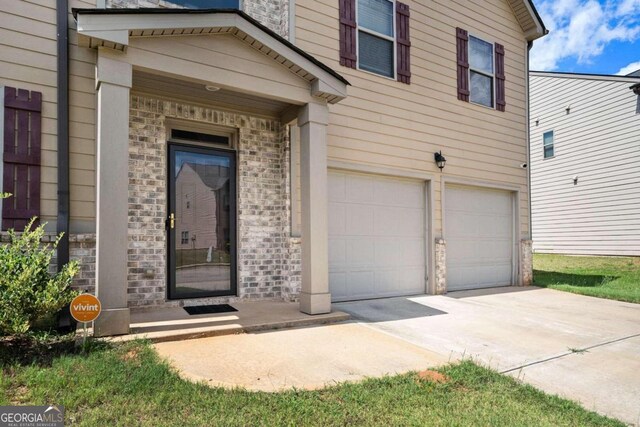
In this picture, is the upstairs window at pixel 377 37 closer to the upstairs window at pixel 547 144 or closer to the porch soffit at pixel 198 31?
the porch soffit at pixel 198 31

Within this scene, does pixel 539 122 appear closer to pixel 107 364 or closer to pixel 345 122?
pixel 345 122

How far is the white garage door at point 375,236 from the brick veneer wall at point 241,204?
2.63 ft

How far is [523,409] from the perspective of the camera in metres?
2.74

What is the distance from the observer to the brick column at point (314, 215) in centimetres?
496

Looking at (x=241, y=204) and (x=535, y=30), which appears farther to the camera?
(x=535, y=30)

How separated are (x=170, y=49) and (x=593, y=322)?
612cm

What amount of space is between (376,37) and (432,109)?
5.39 ft

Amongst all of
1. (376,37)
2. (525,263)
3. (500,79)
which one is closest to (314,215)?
(376,37)

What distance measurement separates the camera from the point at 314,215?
5008 millimetres

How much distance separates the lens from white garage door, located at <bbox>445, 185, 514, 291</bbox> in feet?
25.6

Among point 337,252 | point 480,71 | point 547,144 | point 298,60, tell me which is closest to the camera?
point 298,60

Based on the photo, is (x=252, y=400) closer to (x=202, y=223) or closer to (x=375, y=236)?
(x=202, y=223)

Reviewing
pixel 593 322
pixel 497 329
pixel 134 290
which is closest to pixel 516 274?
pixel 593 322

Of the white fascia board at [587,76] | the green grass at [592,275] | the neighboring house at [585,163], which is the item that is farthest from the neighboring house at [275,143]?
the neighboring house at [585,163]
